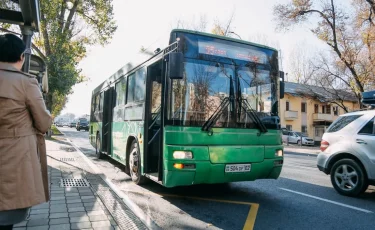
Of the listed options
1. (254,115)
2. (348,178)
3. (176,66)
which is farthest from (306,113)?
(176,66)

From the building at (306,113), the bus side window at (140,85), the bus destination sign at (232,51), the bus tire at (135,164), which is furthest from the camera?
the building at (306,113)

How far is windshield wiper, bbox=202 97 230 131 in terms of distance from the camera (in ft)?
17.2

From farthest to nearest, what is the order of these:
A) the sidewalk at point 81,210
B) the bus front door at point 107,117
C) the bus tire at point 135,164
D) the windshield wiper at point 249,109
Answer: the bus front door at point 107,117 < the bus tire at point 135,164 < the windshield wiper at point 249,109 < the sidewalk at point 81,210

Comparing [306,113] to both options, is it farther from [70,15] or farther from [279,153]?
[279,153]

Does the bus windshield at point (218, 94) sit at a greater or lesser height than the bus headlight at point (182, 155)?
greater

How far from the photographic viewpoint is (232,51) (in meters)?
Result: 5.74

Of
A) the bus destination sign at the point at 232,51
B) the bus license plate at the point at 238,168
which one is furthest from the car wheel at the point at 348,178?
the bus destination sign at the point at 232,51

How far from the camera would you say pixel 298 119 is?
1825 inches

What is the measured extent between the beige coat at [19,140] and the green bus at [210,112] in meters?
2.74

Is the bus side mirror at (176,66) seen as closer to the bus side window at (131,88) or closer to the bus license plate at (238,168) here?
the bus license plate at (238,168)

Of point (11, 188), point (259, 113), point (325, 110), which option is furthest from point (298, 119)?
point (11, 188)

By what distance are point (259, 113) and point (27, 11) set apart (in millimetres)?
4377

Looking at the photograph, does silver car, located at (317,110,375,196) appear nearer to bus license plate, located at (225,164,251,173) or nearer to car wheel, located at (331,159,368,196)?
car wheel, located at (331,159,368,196)

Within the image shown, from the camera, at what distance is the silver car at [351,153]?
5.89 metres
